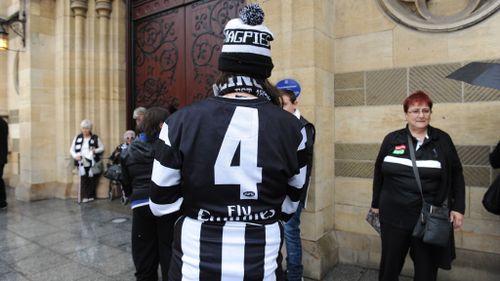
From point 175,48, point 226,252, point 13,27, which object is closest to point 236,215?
point 226,252

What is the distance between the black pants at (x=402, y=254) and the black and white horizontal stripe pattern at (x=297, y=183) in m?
1.40

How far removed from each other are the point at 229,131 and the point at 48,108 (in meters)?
7.42

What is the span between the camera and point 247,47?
137 centimetres

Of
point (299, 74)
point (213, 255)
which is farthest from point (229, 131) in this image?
point (299, 74)

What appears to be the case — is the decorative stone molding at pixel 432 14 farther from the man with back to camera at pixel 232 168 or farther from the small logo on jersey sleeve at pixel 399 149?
the man with back to camera at pixel 232 168

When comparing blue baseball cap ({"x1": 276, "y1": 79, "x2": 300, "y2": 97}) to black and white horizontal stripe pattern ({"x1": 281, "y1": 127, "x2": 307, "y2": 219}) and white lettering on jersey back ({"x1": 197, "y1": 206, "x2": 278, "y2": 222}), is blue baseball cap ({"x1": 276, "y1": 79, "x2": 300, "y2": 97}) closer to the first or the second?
black and white horizontal stripe pattern ({"x1": 281, "y1": 127, "x2": 307, "y2": 219})

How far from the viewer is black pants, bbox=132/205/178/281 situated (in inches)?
105

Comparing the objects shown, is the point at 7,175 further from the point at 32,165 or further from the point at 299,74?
the point at 299,74

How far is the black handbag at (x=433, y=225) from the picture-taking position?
2.37m

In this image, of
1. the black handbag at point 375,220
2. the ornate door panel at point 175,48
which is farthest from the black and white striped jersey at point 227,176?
the ornate door panel at point 175,48

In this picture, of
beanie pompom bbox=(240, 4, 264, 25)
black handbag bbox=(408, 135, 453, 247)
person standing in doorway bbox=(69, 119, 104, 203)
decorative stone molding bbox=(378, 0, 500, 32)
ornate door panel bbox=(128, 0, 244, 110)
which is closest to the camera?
beanie pompom bbox=(240, 4, 264, 25)

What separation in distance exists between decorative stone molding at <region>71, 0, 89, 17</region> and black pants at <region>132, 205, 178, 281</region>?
5.93 meters

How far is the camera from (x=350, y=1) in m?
3.66

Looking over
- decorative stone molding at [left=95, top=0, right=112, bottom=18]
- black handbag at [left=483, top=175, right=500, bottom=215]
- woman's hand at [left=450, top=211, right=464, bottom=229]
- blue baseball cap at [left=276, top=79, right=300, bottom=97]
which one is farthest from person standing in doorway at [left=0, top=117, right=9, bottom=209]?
black handbag at [left=483, top=175, right=500, bottom=215]
